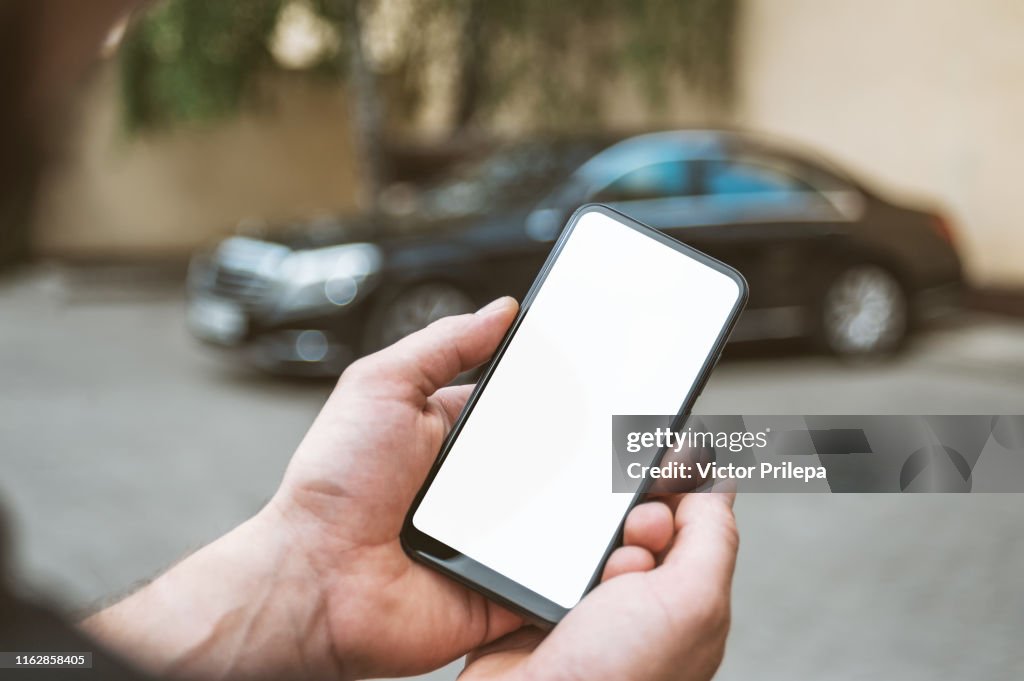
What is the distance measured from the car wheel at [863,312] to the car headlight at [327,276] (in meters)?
2.95

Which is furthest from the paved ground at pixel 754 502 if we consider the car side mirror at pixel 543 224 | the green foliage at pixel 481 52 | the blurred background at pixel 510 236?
the green foliage at pixel 481 52

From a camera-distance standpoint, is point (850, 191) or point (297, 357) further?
point (850, 191)

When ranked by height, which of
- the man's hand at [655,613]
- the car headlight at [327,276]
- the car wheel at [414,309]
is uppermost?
the man's hand at [655,613]

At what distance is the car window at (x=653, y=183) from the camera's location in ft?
22.0

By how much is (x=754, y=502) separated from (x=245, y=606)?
11.2 ft

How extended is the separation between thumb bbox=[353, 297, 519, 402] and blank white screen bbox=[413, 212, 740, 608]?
0.14ft

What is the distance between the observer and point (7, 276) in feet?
38.3

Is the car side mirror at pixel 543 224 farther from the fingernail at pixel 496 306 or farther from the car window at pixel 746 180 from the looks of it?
the fingernail at pixel 496 306

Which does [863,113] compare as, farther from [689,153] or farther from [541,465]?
[541,465]

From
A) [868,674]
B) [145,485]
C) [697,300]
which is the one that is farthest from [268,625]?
[145,485]

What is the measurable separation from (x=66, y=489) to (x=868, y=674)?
11.5 ft

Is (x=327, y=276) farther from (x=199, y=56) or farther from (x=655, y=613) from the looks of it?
(x=199, y=56)

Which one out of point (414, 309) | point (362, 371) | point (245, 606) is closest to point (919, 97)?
point (414, 309)

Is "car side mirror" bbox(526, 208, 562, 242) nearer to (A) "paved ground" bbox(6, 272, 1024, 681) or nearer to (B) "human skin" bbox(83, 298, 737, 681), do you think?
(A) "paved ground" bbox(6, 272, 1024, 681)
